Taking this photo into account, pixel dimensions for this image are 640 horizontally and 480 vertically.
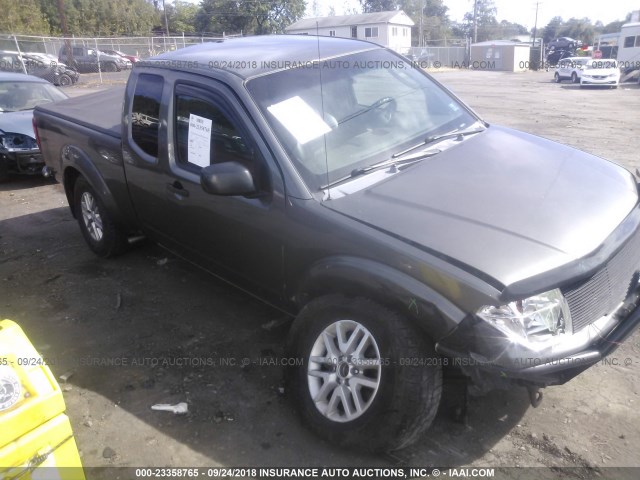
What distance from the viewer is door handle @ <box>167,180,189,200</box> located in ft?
12.0

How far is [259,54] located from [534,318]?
8.00ft

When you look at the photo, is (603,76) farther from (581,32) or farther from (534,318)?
(581,32)

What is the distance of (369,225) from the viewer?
2.64 meters

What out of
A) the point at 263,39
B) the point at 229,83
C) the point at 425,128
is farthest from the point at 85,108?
the point at 425,128

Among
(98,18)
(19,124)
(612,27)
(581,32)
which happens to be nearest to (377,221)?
(19,124)

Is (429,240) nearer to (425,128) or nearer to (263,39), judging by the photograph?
(425,128)

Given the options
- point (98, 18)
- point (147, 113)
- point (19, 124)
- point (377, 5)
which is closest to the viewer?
point (147, 113)

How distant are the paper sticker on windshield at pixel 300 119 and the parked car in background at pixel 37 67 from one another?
961 inches

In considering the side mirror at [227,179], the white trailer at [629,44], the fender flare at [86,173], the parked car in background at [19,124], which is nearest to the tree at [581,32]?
the white trailer at [629,44]

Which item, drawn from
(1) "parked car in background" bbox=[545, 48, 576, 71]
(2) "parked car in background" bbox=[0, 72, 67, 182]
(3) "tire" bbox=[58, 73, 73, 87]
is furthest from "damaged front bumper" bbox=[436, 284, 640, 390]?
(1) "parked car in background" bbox=[545, 48, 576, 71]

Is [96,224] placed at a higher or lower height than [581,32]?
lower

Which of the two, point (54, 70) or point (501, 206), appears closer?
point (501, 206)

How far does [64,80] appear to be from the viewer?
2497cm

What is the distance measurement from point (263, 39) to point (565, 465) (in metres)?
3.51
